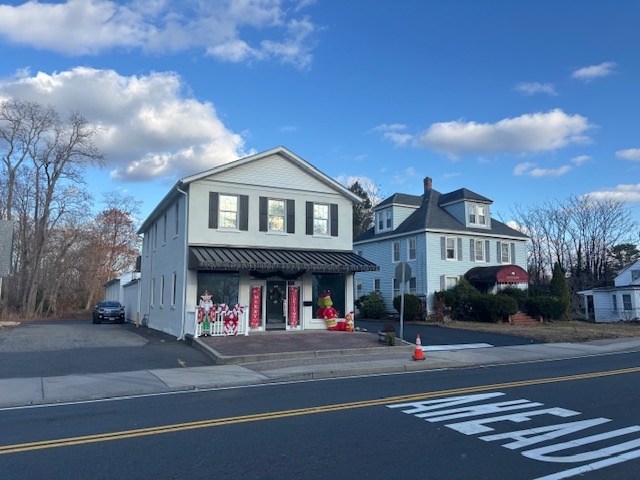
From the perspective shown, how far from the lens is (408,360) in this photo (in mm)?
15266

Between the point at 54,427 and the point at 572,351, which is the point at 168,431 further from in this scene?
the point at 572,351

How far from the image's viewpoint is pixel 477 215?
117 feet

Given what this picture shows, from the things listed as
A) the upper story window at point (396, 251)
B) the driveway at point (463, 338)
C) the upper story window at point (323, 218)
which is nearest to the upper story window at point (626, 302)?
the upper story window at point (396, 251)

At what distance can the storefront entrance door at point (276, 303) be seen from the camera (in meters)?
21.3

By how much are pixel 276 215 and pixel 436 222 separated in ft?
49.6

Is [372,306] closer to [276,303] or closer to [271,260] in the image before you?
[276,303]

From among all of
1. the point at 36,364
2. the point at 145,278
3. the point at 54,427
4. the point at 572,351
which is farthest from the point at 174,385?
the point at 145,278

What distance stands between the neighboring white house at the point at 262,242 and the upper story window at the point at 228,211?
0.13ft

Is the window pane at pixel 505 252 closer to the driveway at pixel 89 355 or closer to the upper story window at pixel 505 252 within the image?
the upper story window at pixel 505 252

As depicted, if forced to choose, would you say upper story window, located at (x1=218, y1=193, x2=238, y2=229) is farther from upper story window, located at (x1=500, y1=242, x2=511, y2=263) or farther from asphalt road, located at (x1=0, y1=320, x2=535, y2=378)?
upper story window, located at (x1=500, y1=242, x2=511, y2=263)

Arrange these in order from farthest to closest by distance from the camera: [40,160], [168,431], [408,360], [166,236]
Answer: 1. [40,160]
2. [166,236]
3. [408,360]
4. [168,431]

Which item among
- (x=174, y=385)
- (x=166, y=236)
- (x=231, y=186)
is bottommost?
(x=174, y=385)

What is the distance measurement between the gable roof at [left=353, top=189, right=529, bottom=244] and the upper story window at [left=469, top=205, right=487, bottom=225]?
0.57 metres

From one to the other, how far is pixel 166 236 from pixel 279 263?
24.5 feet
